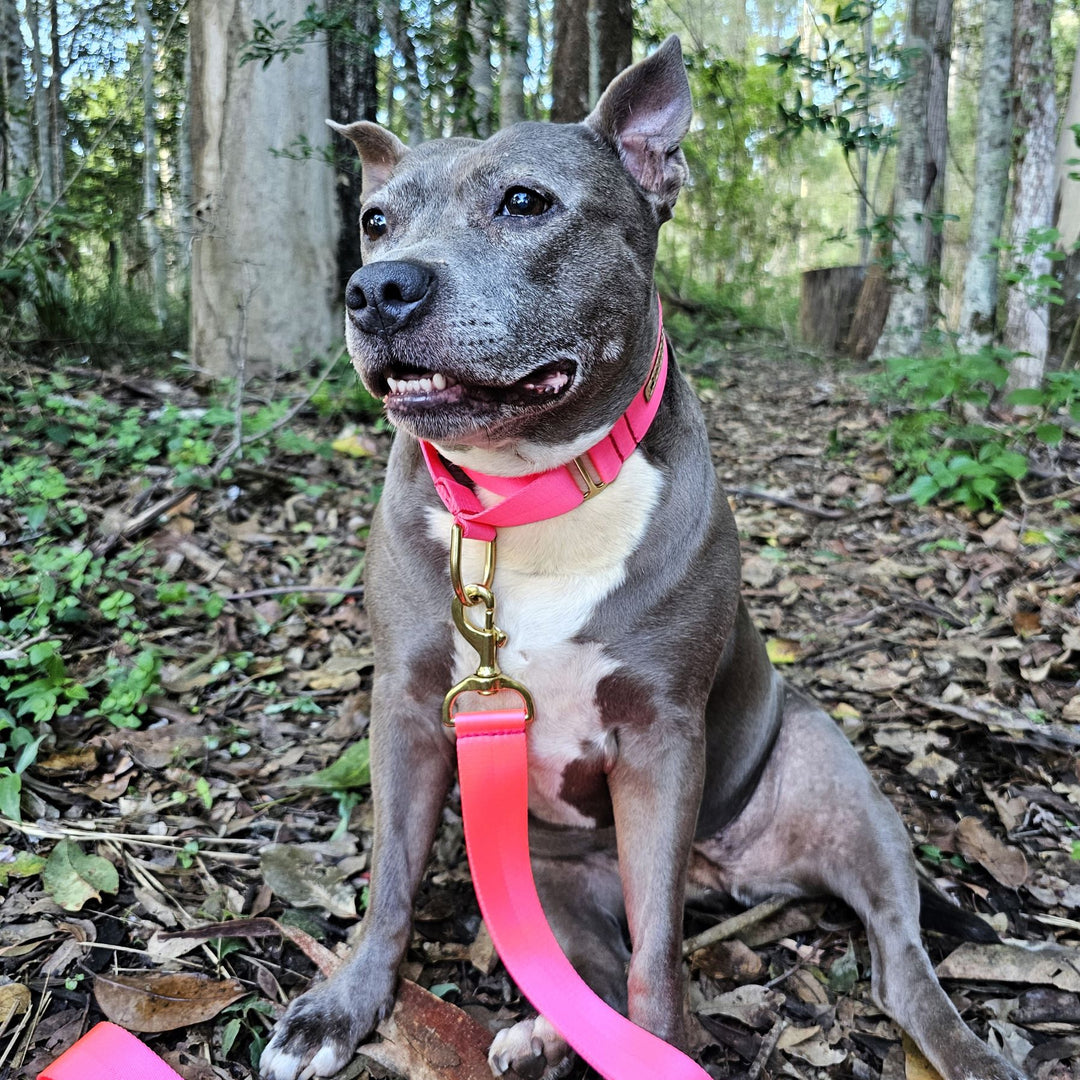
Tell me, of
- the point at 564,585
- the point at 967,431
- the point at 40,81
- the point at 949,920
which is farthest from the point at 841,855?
the point at 40,81

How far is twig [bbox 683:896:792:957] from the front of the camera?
8.20 ft

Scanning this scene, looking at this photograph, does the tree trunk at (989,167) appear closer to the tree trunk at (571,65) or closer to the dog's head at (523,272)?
the tree trunk at (571,65)

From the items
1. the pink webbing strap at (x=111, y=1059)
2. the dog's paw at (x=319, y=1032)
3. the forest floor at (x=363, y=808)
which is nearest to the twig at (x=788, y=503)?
the forest floor at (x=363, y=808)

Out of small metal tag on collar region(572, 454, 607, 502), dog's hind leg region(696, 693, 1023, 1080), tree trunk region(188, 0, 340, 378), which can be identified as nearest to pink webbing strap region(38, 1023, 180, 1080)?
small metal tag on collar region(572, 454, 607, 502)

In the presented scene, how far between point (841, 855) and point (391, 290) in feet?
6.28

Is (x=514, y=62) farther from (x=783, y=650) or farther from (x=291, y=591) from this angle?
(x=783, y=650)

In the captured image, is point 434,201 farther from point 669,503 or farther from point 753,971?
point 753,971

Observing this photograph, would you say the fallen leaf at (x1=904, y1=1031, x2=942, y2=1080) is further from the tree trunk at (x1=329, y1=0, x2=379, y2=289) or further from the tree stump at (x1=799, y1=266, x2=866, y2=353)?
the tree stump at (x1=799, y1=266, x2=866, y2=353)

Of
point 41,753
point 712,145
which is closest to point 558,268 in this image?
point 41,753

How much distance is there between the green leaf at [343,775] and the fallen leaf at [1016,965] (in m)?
1.70

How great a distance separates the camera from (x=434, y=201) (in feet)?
7.24

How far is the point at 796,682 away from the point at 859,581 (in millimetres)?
948

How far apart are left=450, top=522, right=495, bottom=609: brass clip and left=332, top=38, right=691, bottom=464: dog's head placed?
0.80 feet

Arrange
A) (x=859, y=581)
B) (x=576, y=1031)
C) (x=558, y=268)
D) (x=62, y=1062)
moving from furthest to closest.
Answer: (x=859, y=581) → (x=558, y=268) → (x=576, y=1031) → (x=62, y=1062)
